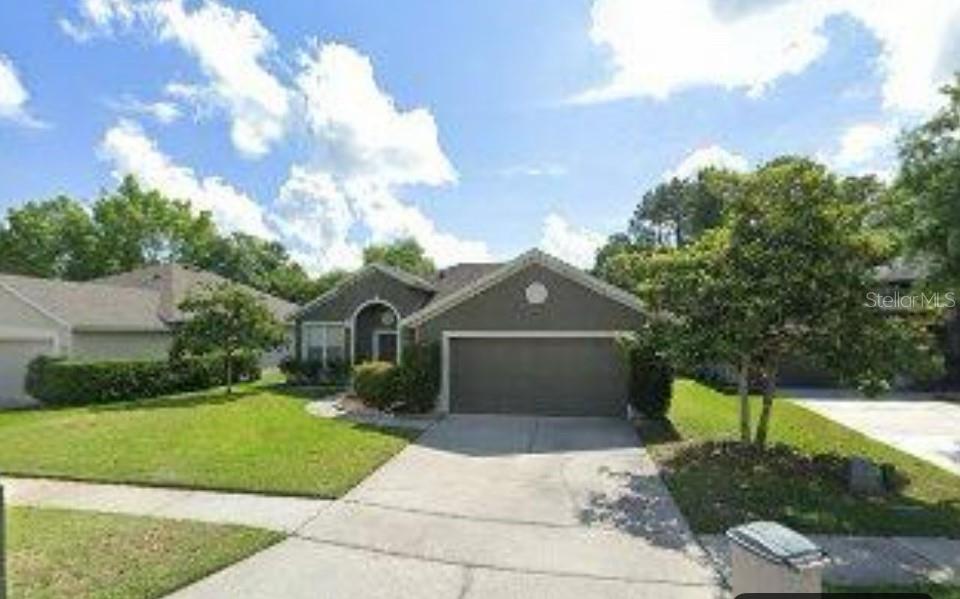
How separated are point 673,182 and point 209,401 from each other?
75607 mm

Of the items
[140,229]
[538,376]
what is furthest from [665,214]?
[538,376]

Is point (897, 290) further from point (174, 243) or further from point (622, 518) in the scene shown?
point (174, 243)

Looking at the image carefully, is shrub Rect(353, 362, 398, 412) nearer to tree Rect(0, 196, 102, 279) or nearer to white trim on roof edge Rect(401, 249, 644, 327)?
white trim on roof edge Rect(401, 249, 644, 327)

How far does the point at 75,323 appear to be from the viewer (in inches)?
1185

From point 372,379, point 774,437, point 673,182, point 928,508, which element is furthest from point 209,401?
point 673,182

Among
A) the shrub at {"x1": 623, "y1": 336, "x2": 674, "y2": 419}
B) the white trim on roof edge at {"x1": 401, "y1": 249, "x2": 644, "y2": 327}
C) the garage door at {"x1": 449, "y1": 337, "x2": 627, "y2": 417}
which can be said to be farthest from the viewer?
the garage door at {"x1": 449, "y1": 337, "x2": 627, "y2": 417}

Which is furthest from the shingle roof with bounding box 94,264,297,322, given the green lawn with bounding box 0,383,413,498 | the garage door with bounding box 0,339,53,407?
the green lawn with bounding box 0,383,413,498

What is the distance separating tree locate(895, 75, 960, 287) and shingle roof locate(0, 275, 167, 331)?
2583 cm

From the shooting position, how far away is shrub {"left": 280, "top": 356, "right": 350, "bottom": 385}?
3322 centimetres

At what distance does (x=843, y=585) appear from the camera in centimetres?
957

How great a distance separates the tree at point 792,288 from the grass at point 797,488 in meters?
1.63

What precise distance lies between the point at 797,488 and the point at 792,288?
359 centimetres

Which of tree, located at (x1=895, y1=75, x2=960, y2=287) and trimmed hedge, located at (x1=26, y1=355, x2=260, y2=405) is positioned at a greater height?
tree, located at (x1=895, y1=75, x2=960, y2=287)

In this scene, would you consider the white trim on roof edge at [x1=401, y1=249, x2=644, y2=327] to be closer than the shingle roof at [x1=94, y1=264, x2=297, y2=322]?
Yes
